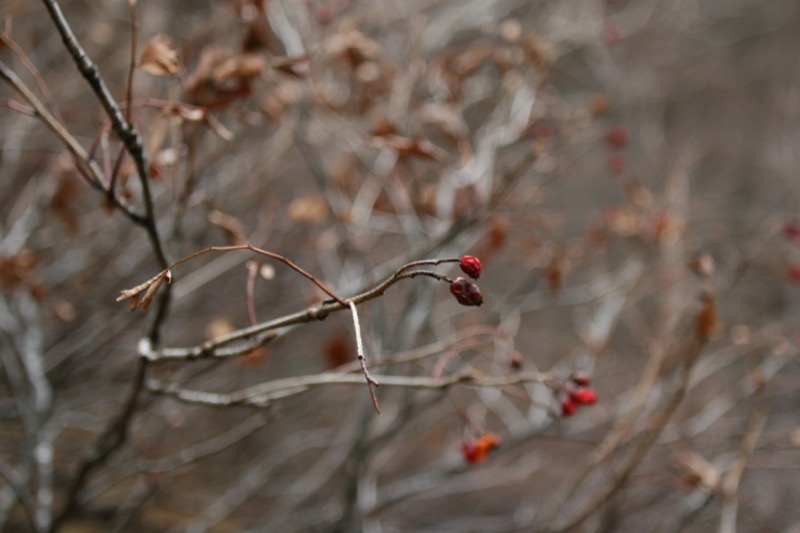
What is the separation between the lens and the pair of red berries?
771mm

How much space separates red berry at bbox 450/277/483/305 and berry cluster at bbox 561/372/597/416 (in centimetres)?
46

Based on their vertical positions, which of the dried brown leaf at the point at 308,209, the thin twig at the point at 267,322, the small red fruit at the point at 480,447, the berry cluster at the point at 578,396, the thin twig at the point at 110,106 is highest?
the thin twig at the point at 110,106

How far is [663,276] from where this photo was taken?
2.72 metres

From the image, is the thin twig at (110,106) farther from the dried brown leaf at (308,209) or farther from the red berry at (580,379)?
the dried brown leaf at (308,209)

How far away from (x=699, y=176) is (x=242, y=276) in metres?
3.56

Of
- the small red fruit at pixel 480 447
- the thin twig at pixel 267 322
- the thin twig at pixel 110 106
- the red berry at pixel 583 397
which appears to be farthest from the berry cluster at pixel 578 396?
the thin twig at pixel 110 106

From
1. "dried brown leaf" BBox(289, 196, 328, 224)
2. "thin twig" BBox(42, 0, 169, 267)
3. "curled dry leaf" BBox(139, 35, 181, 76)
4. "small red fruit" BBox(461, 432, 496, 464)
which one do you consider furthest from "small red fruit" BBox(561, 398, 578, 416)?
"dried brown leaf" BBox(289, 196, 328, 224)

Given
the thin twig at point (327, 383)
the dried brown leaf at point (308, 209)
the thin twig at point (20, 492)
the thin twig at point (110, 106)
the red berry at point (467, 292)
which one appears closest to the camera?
the red berry at point (467, 292)

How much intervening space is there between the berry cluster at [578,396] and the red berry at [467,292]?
1.51 feet

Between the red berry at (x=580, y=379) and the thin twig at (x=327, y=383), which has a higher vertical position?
the thin twig at (x=327, y=383)

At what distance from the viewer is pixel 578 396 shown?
46.3 inches

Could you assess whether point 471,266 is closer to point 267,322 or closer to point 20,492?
point 267,322

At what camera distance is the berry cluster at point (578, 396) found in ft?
3.83

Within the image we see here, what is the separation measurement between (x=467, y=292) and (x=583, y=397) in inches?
19.3
